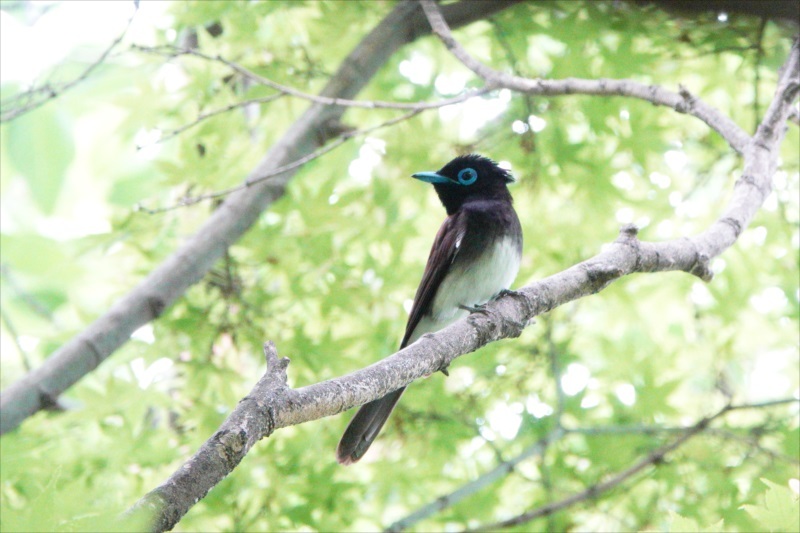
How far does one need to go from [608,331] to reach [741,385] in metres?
0.94

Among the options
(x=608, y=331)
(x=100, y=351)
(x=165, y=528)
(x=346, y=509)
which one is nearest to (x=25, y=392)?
(x=100, y=351)

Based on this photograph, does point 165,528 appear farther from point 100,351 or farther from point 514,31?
point 514,31

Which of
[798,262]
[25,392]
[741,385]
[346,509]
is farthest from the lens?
[741,385]

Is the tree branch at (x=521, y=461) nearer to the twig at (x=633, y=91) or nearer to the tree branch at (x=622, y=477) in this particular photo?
the tree branch at (x=622, y=477)

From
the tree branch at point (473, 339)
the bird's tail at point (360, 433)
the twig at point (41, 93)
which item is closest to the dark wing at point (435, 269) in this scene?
the bird's tail at point (360, 433)

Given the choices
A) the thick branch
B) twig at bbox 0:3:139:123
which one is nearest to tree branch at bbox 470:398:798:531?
the thick branch

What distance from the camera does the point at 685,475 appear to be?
14.1 feet

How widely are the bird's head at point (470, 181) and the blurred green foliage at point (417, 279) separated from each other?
328 millimetres

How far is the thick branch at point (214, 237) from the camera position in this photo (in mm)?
3756

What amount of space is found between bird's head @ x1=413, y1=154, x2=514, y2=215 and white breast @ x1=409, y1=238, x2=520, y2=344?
18.7 inches

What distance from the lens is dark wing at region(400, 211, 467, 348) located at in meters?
4.20

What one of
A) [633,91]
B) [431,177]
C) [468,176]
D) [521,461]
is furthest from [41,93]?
[521,461]

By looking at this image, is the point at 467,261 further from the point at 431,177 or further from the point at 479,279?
the point at 431,177

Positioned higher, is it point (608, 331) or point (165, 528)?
point (165, 528)
